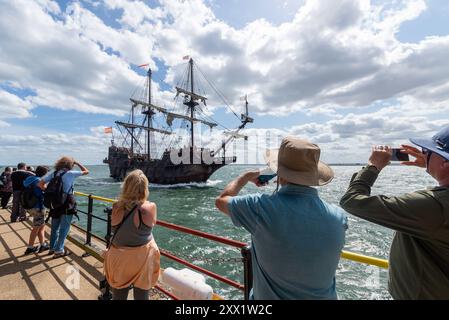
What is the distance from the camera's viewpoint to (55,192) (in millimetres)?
4410

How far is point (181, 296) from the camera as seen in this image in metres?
2.27

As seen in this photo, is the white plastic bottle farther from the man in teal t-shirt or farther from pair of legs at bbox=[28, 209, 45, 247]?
pair of legs at bbox=[28, 209, 45, 247]

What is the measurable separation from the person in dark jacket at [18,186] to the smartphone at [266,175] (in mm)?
7236

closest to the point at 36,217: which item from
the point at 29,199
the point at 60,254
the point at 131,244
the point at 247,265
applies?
the point at 29,199

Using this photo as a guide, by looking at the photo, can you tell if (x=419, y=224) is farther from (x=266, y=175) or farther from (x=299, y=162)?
(x=266, y=175)

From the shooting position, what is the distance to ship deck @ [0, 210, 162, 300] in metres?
3.54

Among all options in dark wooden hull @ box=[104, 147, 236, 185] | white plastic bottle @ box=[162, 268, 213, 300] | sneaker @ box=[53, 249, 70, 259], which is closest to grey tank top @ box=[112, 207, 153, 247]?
white plastic bottle @ box=[162, 268, 213, 300]

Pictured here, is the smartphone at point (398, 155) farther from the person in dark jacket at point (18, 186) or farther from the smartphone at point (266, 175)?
the person in dark jacket at point (18, 186)

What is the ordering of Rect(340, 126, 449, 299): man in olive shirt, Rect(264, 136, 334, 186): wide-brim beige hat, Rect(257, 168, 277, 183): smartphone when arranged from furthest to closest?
Rect(257, 168, 277, 183): smartphone
Rect(264, 136, 334, 186): wide-brim beige hat
Rect(340, 126, 449, 299): man in olive shirt

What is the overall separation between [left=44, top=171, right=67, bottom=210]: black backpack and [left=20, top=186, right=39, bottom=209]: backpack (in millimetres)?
794

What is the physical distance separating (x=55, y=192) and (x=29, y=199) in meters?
1.08

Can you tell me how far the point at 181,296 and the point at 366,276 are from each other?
8108mm
